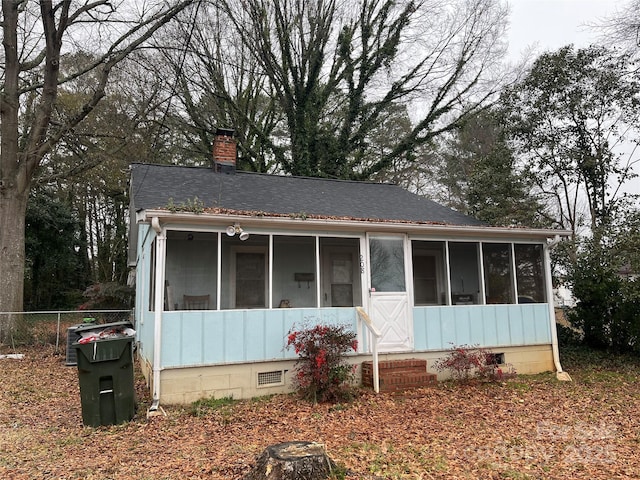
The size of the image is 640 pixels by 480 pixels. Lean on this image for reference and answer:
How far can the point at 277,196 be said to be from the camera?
10.0 meters

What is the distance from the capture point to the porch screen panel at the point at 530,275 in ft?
29.6

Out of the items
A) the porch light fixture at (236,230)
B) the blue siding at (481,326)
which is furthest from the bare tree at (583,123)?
the porch light fixture at (236,230)

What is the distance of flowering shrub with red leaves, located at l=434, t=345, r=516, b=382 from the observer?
7633 mm

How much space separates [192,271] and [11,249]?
668cm

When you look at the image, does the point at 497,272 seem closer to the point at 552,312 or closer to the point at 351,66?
the point at 552,312

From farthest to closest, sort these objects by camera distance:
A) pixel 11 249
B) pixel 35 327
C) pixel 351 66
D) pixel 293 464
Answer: pixel 351 66, pixel 35 327, pixel 11 249, pixel 293 464

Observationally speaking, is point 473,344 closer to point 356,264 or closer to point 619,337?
point 356,264

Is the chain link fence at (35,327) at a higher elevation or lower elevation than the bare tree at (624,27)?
lower

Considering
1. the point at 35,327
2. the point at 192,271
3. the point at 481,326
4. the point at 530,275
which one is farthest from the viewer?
the point at 35,327

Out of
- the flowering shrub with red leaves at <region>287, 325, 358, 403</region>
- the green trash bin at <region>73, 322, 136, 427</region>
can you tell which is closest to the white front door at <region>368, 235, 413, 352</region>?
the flowering shrub with red leaves at <region>287, 325, 358, 403</region>

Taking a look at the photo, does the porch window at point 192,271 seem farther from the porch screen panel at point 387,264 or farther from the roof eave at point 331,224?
the porch screen panel at point 387,264

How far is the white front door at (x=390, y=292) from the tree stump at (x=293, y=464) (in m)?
4.16

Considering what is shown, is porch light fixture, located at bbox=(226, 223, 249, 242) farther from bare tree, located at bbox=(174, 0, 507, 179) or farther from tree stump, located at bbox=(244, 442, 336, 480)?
bare tree, located at bbox=(174, 0, 507, 179)

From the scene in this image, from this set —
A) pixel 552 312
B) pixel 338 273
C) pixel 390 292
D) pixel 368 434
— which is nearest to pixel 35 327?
pixel 338 273
